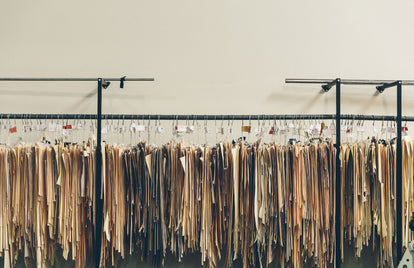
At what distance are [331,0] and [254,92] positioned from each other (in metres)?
1.13

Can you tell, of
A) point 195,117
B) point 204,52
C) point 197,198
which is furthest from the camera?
point 204,52

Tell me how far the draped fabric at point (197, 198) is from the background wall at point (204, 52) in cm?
68

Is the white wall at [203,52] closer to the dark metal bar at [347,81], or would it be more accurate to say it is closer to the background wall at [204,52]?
the background wall at [204,52]

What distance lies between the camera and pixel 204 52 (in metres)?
3.86

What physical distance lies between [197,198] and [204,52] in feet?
4.62

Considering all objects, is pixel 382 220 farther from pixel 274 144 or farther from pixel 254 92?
pixel 254 92

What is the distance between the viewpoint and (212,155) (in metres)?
3.28

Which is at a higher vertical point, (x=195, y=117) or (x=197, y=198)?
(x=195, y=117)

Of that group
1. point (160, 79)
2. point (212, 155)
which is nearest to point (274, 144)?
point (212, 155)

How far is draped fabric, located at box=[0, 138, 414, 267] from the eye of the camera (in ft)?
10.6

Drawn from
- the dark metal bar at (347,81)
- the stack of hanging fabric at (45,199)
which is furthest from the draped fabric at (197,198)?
the dark metal bar at (347,81)

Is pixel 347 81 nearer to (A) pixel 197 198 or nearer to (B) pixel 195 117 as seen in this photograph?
(B) pixel 195 117

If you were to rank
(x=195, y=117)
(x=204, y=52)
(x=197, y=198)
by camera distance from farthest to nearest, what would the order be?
(x=204, y=52), (x=195, y=117), (x=197, y=198)

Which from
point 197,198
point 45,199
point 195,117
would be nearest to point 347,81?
point 195,117
